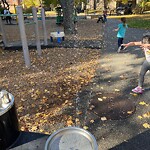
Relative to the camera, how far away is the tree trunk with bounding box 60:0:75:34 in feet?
36.1

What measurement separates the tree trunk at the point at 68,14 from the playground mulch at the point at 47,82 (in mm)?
4102

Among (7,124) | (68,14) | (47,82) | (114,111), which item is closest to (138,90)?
(114,111)

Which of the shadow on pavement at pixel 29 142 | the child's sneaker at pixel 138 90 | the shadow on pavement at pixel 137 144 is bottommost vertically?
the shadow on pavement at pixel 137 144

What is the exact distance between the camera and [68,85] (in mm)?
4586

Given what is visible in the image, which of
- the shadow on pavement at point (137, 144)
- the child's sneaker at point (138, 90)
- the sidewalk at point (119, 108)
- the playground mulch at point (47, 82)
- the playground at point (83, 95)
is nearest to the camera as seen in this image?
the shadow on pavement at point (137, 144)

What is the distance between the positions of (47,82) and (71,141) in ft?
11.1

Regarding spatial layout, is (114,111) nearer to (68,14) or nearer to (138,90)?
(138,90)

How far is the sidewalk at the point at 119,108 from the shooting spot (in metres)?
2.76

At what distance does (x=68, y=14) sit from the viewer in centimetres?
1122

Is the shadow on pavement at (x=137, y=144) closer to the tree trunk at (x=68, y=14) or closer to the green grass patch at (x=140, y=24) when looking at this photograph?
the tree trunk at (x=68, y=14)

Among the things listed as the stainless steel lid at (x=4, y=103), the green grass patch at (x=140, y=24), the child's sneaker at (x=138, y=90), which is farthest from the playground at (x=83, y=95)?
the green grass patch at (x=140, y=24)

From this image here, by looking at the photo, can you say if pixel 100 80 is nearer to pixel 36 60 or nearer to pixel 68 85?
pixel 68 85

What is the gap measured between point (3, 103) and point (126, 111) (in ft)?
8.14

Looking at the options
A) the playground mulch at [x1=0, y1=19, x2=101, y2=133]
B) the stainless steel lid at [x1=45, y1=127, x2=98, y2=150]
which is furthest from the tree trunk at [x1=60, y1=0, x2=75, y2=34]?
the stainless steel lid at [x1=45, y1=127, x2=98, y2=150]
